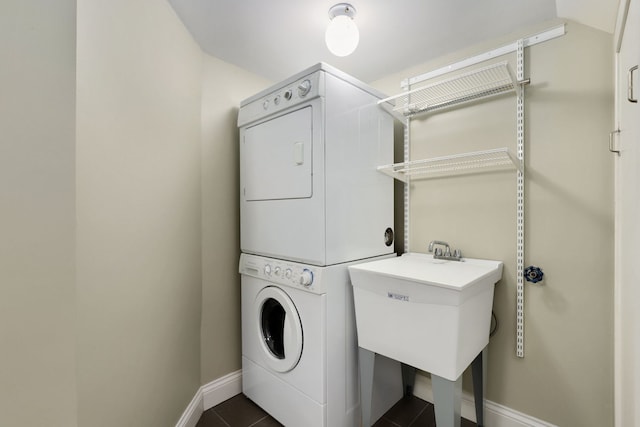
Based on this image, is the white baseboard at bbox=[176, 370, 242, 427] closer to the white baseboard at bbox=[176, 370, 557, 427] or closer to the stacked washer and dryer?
the white baseboard at bbox=[176, 370, 557, 427]

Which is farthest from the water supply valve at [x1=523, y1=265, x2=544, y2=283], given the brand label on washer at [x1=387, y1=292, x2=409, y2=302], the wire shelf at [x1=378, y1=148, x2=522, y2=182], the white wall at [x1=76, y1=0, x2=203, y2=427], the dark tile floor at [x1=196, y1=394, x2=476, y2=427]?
the white wall at [x1=76, y1=0, x2=203, y2=427]

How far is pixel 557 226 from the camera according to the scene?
1449mm

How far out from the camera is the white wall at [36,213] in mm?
626

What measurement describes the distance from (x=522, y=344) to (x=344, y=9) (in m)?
2.00

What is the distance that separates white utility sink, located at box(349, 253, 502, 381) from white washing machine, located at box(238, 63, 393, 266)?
0.85 ft

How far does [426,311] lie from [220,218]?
4.64 feet

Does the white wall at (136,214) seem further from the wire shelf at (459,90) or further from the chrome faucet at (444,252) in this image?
the chrome faucet at (444,252)

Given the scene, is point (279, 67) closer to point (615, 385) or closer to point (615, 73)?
point (615, 73)

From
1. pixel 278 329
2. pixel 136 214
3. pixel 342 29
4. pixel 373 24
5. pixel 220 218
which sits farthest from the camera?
pixel 220 218

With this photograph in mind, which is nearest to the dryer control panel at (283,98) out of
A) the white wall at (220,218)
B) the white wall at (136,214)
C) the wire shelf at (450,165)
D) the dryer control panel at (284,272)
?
the white wall at (220,218)

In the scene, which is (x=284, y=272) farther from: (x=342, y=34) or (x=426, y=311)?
(x=342, y=34)

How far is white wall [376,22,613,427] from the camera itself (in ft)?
4.41

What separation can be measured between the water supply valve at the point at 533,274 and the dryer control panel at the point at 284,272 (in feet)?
3.55

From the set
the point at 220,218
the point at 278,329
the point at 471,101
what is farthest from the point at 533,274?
the point at 220,218
